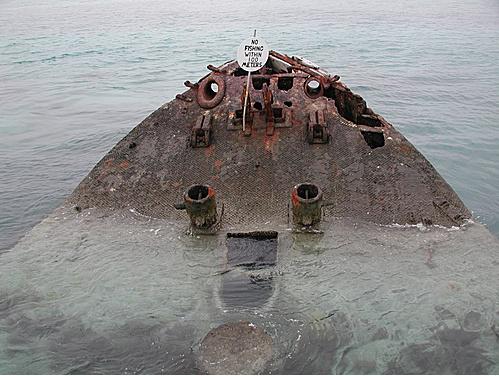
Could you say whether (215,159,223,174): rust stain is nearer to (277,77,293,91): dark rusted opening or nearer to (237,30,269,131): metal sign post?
(237,30,269,131): metal sign post

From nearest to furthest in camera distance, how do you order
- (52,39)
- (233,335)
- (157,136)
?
1. (233,335)
2. (157,136)
3. (52,39)

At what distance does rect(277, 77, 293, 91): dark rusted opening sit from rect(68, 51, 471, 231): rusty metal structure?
5.3 inches

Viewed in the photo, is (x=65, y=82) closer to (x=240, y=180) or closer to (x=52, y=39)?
(x=52, y=39)

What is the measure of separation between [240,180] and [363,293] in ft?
6.70

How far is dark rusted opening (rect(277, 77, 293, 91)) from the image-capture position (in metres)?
6.84

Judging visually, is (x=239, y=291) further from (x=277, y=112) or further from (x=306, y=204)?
(x=277, y=112)

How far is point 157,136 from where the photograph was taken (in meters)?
6.31

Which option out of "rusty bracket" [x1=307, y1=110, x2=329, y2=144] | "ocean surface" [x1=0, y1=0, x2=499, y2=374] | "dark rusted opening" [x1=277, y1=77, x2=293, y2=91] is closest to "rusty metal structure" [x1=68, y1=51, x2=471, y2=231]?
"rusty bracket" [x1=307, y1=110, x2=329, y2=144]

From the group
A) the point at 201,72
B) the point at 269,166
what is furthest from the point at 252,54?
the point at 201,72

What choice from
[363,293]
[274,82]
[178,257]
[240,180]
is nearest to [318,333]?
[363,293]

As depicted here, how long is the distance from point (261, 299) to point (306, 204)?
3.30ft

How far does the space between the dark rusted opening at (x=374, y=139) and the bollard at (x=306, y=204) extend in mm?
1621

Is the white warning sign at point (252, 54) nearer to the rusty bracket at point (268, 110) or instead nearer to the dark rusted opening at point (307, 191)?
the rusty bracket at point (268, 110)

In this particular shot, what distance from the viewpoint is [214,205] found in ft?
16.0
